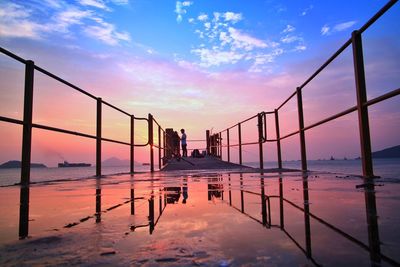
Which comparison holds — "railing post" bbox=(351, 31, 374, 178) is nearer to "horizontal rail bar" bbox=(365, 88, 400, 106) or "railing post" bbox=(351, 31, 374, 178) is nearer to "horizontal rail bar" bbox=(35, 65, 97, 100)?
"horizontal rail bar" bbox=(365, 88, 400, 106)

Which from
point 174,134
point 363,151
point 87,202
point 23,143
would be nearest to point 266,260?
point 87,202

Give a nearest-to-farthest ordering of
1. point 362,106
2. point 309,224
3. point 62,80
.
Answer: point 309,224
point 362,106
point 62,80

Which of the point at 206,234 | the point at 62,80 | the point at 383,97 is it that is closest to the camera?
the point at 206,234

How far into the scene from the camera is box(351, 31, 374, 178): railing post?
3.36m

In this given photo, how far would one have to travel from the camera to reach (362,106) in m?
3.41

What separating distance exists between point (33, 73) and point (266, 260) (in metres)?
3.81

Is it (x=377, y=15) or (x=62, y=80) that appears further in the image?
(x=62, y=80)

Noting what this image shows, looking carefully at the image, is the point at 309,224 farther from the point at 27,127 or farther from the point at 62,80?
the point at 62,80

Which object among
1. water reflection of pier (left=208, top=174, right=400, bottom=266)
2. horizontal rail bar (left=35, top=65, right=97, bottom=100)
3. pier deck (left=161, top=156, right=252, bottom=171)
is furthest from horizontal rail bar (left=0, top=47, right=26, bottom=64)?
pier deck (left=161, top=156, right=252, bottom=171)

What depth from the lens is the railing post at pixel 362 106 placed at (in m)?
3.36

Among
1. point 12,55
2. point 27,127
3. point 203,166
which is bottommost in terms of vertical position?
point 203,166

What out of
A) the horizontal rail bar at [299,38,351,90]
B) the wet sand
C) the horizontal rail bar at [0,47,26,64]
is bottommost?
the wet sand

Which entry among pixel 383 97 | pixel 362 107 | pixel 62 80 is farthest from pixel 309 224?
pixel 62 80

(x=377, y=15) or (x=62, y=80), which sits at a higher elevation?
(x=377, y=15)
